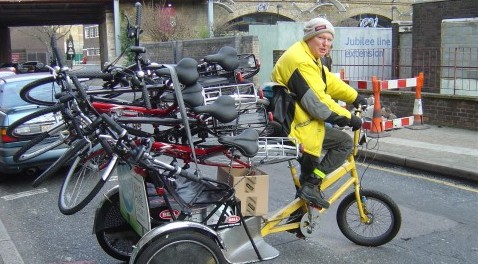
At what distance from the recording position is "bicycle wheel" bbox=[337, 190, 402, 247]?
4902 mm

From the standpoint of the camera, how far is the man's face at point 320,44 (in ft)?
14.5

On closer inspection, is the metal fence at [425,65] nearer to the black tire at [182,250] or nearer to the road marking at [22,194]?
the road marking at [22,194]

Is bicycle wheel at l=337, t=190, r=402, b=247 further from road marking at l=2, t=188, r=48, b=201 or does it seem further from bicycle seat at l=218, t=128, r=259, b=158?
road marking at l=2, t=188, r=48, b=201

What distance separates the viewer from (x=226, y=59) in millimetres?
4277

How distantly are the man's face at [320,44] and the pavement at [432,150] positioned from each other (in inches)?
103

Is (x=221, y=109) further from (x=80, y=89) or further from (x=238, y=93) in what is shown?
(x=80, y=89)

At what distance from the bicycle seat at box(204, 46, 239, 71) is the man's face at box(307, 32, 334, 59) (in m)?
0.64

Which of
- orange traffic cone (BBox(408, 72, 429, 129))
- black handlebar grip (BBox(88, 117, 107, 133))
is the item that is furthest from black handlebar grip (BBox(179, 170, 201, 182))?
orange traffic cone (BBox(408, 72, 429, 129))

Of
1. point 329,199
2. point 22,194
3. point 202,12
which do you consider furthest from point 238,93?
point 202,12

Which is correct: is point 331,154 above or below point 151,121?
below

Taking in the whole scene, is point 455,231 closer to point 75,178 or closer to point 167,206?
point 167,206

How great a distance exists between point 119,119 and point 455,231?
12.0 ft

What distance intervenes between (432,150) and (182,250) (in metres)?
6.50

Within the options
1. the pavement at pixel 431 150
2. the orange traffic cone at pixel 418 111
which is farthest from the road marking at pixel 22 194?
the orange traffic cone at pixel 418 111
